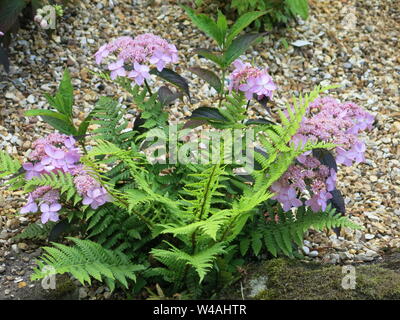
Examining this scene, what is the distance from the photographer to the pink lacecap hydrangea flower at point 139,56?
7.11ft

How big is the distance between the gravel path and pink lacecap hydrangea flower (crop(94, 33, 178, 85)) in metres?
0.82

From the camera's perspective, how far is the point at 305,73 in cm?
379

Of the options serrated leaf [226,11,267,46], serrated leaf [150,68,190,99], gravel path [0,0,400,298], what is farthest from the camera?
gravel path [0,0,400,298]

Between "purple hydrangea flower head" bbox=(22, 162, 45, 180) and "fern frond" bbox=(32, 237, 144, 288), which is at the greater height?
"purple hydrangea flower head" bbox=(22, 162, 45, 180)

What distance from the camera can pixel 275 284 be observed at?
2150 mm

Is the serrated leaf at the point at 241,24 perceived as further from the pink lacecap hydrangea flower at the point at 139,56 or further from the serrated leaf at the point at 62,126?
the serrated leaf at the point at 62,126

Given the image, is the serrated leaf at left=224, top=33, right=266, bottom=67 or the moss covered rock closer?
the moss covered rock

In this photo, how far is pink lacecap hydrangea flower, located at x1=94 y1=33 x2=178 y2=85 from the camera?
217 cm

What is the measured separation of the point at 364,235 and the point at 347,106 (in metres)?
0.76

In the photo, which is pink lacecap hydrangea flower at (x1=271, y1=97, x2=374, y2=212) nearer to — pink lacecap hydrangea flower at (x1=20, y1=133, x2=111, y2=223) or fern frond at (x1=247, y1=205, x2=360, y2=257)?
fern frond at (x1=247, y1=205, x2=360, y2=257)

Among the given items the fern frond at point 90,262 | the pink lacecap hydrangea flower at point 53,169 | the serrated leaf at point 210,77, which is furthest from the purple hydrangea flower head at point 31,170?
the serrated leaf at point 210,77

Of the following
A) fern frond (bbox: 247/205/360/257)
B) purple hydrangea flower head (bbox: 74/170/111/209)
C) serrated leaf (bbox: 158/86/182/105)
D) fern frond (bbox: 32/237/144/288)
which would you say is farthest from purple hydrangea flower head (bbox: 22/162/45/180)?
fern frond (bbox: 247/205/360/257)

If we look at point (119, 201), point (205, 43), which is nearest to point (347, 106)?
point (119, 201)
